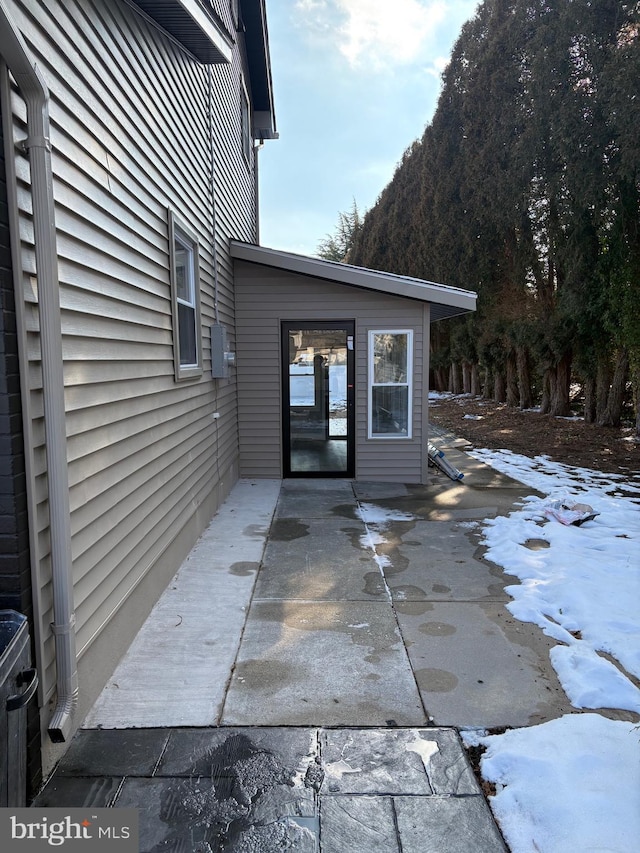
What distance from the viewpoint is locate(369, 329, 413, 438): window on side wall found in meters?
7.60

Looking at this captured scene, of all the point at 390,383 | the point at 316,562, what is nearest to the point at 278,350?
the point at 390,383

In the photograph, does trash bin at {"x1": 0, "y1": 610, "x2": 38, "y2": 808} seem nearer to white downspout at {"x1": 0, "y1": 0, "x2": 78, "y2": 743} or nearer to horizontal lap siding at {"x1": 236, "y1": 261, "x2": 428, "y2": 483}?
white downspout at {"x1": 0, "y1": 0, "x2": 78, "y2": 743}

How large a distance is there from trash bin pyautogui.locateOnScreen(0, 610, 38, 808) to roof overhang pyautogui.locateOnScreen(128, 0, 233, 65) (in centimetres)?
376

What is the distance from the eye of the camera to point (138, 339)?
3604 millimetres

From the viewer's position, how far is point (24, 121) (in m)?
2.20

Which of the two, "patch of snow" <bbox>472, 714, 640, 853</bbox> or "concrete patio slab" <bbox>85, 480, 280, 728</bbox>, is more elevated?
"patch of snow" <bbox>472, 714, 640, 853</bbox>

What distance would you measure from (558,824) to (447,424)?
14.4 metres

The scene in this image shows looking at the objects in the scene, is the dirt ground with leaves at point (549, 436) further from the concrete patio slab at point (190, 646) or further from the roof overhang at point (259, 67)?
the roof overhang at point (259, 67)

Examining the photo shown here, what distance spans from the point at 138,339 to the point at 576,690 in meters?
3.15

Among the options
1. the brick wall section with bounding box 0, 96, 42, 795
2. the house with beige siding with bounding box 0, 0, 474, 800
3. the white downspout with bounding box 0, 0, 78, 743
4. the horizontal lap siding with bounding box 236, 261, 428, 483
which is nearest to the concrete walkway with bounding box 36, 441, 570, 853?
the house with beige siding with bounding box 0, 0, 474, 800

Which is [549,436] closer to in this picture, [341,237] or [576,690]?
[576,690]

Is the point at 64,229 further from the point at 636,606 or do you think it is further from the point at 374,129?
the point at 374,129

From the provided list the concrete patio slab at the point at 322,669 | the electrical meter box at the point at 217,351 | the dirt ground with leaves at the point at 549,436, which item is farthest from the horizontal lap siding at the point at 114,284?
the dirt ground with leaves at the point at 549,436

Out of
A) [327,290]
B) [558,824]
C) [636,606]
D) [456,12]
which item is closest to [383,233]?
[456,12]
